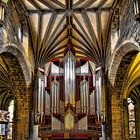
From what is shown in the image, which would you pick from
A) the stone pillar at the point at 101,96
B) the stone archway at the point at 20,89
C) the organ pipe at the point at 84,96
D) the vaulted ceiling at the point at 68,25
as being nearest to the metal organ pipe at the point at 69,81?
the organ pipe at the point at 84,96

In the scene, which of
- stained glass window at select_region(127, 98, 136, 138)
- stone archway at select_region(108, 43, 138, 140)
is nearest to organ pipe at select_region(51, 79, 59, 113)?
stone archway at select_region(108, 43, 138, 140)

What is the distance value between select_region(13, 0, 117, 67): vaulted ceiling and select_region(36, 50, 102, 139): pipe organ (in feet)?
3.65

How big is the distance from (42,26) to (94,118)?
5987mm

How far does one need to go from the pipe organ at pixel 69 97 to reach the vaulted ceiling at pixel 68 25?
111cm

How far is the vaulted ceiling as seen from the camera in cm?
1695

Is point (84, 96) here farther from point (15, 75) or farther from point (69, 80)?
point (15, 75)

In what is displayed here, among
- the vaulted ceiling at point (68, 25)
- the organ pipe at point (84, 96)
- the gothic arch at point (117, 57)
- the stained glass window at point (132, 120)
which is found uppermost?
the vaulted ceiling at point (68, 25)

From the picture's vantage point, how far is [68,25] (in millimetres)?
18484

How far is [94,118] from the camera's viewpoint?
18922mm

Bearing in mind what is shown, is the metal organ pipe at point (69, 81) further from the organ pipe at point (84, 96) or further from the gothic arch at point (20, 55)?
the gothic arch at point (20, 55)

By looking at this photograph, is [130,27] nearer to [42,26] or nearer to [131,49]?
[131,49]

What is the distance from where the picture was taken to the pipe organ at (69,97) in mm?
18594

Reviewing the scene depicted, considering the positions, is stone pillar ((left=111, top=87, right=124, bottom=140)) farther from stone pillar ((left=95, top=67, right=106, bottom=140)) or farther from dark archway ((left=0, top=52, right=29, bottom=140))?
dark archway ((left=0, top=52, right=29, bottom=140))

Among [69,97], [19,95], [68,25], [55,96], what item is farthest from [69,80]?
[19,95]
